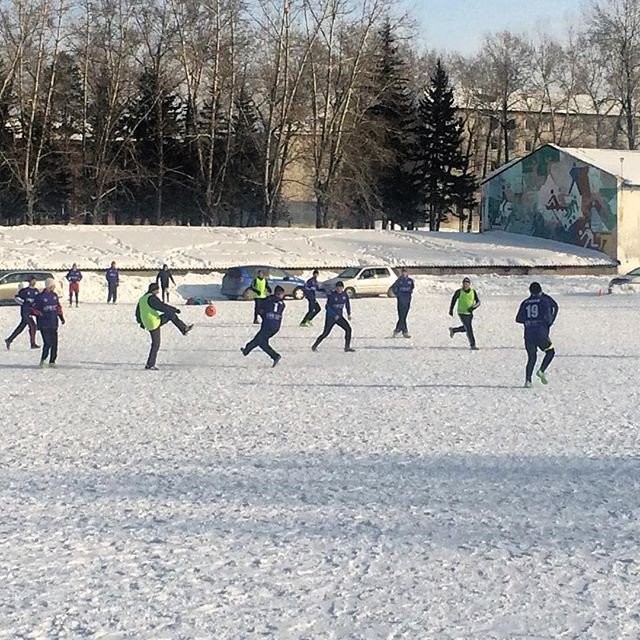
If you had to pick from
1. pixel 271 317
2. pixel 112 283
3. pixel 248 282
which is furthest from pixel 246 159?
pixel 271 317

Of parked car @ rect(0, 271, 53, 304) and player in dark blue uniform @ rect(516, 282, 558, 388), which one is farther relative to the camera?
parked car @ rect(0, 271, 53, 304)

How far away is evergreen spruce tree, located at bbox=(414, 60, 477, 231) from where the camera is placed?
61469 mm

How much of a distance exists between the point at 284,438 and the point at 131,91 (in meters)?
47.1

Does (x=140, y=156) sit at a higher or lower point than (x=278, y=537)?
higher

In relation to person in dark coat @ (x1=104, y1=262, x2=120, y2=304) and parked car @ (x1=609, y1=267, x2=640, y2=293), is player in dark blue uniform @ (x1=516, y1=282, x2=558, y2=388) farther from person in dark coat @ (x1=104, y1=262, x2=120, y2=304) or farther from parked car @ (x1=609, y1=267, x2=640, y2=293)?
parked car @ (x1=609, y1=267, x2=640, y2=293)

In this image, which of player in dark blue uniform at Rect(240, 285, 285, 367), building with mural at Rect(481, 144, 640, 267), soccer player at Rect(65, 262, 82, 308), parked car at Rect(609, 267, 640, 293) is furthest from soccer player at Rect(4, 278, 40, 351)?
building with mural at Rect(481, 144, 640, 267)

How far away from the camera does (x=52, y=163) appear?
179 feet

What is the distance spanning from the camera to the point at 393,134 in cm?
5872

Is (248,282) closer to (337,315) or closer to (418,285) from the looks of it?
(418,285)

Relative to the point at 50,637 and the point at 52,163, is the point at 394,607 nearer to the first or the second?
the point at 50,637

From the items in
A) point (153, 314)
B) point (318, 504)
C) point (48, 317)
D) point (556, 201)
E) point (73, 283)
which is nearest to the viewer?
point (318, 504)

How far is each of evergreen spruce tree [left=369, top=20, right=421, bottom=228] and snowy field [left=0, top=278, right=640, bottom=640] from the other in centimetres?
4140

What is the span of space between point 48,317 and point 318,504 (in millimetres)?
10277

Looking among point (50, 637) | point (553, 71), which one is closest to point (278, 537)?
point (50, 637)
